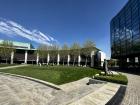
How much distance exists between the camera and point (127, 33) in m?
67.1

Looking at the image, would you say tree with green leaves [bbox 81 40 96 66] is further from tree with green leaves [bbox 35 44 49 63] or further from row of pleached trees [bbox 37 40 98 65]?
tree with green leaves [bbox 35 44 49 63]

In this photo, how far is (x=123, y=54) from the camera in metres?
71.6

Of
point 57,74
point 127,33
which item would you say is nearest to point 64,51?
point 127,33

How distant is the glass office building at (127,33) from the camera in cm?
5693

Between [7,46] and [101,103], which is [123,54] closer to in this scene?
[7,46]

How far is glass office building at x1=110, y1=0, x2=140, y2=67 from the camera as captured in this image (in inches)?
2241

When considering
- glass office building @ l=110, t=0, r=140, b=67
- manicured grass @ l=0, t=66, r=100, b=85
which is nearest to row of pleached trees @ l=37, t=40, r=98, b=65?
glass office building @ l=110, t=0, r=140, b=67

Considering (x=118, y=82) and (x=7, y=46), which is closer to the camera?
(x=118, y=82)

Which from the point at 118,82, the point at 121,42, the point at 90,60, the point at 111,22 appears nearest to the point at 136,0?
the point at 121,42

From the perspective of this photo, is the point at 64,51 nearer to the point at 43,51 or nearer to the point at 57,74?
the point at 43,51

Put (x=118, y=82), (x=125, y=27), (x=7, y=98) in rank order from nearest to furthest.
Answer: (x=7, y=98), (x=118, y=82), (x=125, y=27)

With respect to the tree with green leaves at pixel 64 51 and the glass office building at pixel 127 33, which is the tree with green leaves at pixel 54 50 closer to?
the tree with green leaves at pixel 64 51

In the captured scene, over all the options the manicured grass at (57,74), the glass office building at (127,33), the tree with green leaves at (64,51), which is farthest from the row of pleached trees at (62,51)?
the manicured grass at (57,74)

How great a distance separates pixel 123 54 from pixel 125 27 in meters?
13.1
